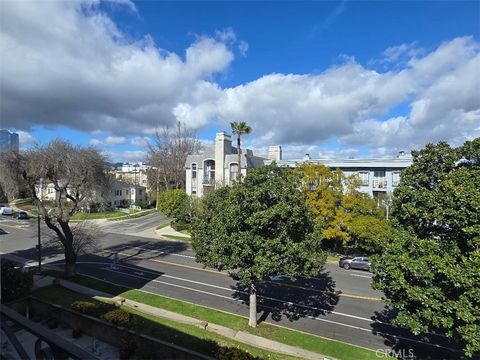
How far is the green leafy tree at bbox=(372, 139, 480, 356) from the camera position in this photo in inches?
384

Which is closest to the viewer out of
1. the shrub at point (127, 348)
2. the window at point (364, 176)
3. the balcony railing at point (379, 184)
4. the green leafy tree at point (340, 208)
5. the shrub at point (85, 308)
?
the shrub at point (127, 348)

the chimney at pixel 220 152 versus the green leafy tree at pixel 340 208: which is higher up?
the chimney at pixel 220 152

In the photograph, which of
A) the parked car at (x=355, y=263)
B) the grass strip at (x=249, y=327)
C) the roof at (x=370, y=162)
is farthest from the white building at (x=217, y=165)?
the grass strip at (x=249, y=327)

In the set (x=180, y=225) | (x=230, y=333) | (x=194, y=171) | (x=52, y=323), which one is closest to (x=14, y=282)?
(x=52, y=323)

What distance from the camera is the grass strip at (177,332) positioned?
1049cm

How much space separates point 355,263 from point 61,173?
23.8 meters

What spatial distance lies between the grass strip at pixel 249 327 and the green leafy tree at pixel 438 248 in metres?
3.78

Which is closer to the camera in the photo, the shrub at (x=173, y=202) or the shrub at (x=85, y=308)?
the shrub at (x=85, y=308)

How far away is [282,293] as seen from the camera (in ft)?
71.2

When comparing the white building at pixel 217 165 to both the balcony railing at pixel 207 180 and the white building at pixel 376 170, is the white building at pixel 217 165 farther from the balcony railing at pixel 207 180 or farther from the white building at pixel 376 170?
the white building at pixel 376 170

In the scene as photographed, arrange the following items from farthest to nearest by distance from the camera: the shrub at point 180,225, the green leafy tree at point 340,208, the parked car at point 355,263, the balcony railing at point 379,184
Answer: the shrub at point 180,225 < the balcony railing at point 379,184 < the green leafy tree at point 340,208 < the parked car at point 355,263

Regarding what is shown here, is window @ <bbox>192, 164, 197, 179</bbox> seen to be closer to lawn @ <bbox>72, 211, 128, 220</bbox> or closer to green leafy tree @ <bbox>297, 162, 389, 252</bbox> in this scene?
lawn @ <bbox>72, 211, 128, 220</bbox>

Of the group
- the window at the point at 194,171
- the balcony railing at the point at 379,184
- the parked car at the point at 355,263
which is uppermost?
the window at the point at 194,171

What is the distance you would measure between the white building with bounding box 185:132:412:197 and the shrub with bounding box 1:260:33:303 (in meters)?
22.1
